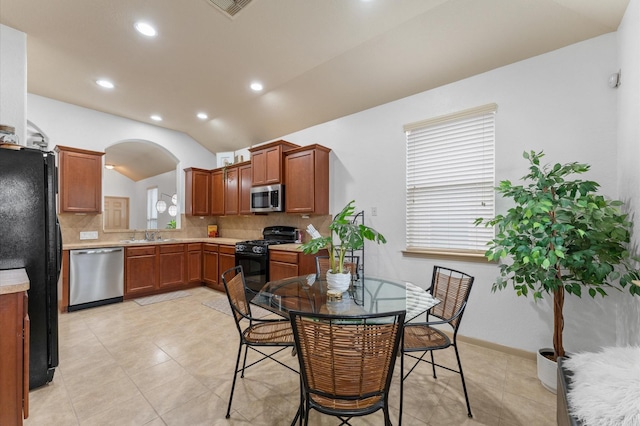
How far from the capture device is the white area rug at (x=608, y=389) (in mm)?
972

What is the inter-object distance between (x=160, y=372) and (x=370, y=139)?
331 centimetres

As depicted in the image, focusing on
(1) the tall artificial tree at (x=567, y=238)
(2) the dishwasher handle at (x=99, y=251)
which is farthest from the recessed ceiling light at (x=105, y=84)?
(1) the tall artificial tree at (x=567, y=238)

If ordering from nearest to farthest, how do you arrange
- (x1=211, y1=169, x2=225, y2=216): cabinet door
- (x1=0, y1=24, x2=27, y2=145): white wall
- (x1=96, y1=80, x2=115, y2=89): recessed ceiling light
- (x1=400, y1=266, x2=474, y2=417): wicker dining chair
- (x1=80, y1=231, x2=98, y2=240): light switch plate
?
1. (x1=400, y1=266, x2=474, y2=417): wicker dining chair
2. (x1=0, y1=24, x2=27, y2=145): white wall
3. (x1=96, y1=80, x2=115, y2=89): recessed ceiling light
4. (x1=80, y1=231, x2=98, y2=240): light switch plate
5. (x1=211, y1=169, x2=225, y2=216): cabinet door

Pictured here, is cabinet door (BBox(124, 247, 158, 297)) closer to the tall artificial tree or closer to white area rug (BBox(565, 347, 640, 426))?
the tall artificial tree

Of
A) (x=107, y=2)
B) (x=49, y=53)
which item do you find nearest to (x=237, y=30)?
(x=107, y=2)

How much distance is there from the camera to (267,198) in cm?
453

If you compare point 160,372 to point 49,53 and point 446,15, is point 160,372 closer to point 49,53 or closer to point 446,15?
point 49,53

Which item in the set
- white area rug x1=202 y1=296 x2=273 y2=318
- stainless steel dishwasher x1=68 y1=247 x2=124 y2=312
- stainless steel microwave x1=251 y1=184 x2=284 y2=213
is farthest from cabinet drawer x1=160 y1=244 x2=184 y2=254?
stainless steel microwave x1=251 y1=184 x2=284 y2=213

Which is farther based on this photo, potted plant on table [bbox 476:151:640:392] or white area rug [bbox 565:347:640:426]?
potted plant on table [bbox 476:151:640:392]

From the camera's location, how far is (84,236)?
4406 mm

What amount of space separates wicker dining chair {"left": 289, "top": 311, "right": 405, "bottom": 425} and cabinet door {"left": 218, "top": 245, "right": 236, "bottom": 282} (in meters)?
3.62

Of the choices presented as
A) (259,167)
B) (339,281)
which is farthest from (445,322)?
(259,167)

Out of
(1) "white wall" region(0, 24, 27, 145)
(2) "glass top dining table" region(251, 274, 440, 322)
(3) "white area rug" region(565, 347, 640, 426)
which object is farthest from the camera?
(1) "white wall" region(0, 24, 27, 145)

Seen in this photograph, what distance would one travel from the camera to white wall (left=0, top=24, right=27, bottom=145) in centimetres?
255
